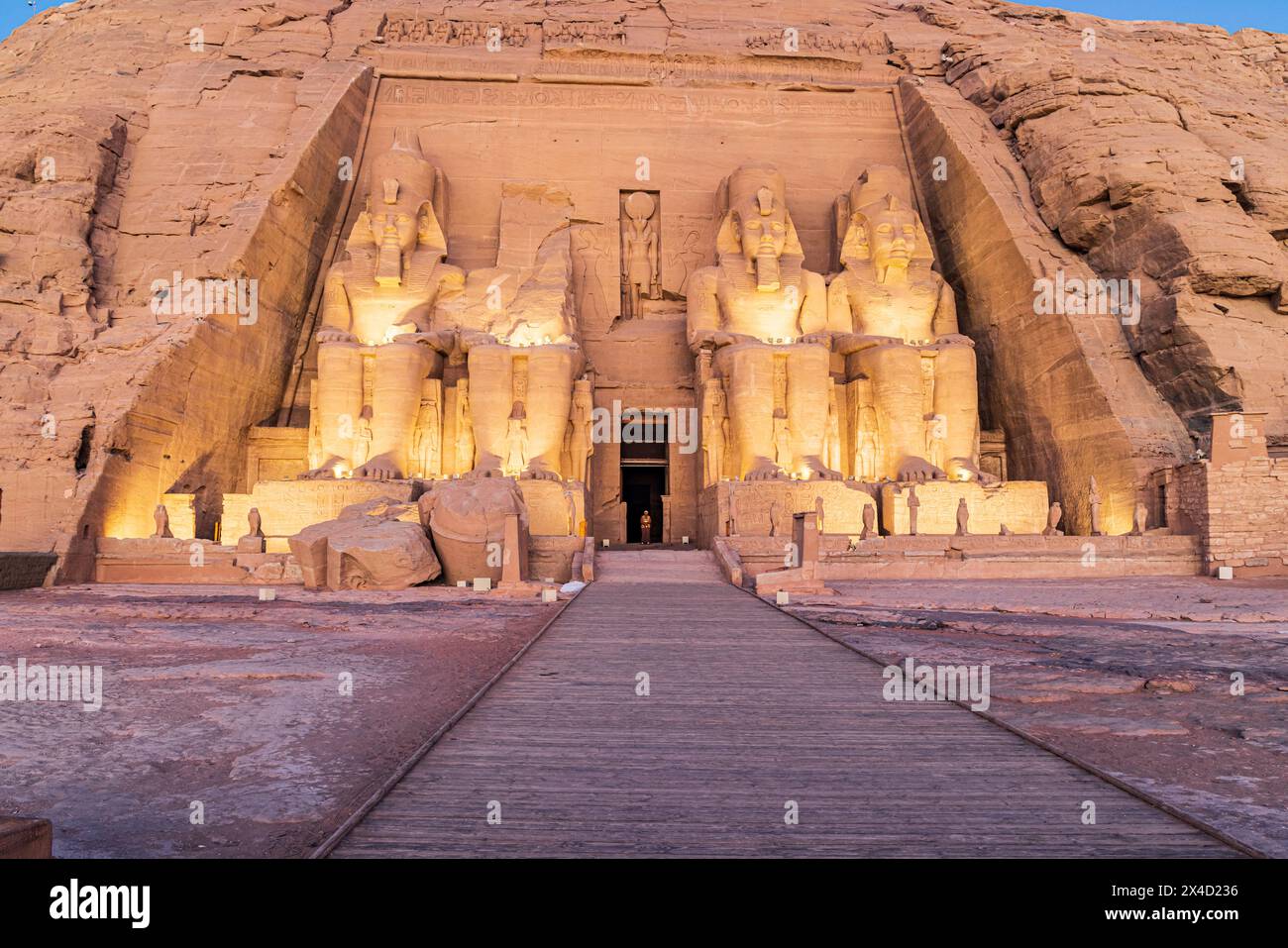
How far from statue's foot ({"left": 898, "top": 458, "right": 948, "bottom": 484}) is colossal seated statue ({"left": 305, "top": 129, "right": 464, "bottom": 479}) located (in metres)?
8.32

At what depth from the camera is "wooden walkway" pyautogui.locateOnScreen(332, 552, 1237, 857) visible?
2373 mm

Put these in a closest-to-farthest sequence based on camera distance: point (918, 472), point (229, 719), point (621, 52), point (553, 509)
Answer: point (229, 719) < point (553, 509) < point (918, 472) < point (621, 52)

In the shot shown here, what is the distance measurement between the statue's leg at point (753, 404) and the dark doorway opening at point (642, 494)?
5.98 metres

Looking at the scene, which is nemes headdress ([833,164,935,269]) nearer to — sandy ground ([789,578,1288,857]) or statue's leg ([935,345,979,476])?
statue's leg ([935,345,979,476])

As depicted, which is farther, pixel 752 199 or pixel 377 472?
pixel 752 199

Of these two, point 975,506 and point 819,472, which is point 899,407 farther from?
point 975,506

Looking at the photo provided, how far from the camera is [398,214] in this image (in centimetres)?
1573

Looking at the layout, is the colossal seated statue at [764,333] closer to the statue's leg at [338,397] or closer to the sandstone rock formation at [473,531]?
the sandstone rock formation at [473,531]

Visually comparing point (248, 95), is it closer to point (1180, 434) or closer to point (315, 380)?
point (315, 380)

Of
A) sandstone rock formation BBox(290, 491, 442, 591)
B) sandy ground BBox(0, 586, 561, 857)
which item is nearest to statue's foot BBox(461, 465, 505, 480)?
sandstone rock formation BBox(290, 491, 442, 591)

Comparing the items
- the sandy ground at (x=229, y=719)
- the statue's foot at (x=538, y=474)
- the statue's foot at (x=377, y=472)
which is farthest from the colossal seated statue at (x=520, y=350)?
the sandy ground at (x=229, y=719)

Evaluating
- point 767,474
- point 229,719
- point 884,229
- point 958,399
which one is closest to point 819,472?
point 767,474

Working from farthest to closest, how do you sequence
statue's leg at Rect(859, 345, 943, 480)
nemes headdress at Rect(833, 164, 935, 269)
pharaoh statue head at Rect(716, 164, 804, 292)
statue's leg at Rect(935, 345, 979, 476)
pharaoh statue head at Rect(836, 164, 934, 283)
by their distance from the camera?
nemes headdress at Rect(833, 164, 935, 269), pharaoh statue head at Rect(836, 164, 934, 283), pharaoh statue head at Rect(716, 164, 804, 292), statue's leg at Rect(935, 345, 979, 476), statue's leg at Rect(859, 345, 943, 480)

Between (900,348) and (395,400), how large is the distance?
8828 millimetres
